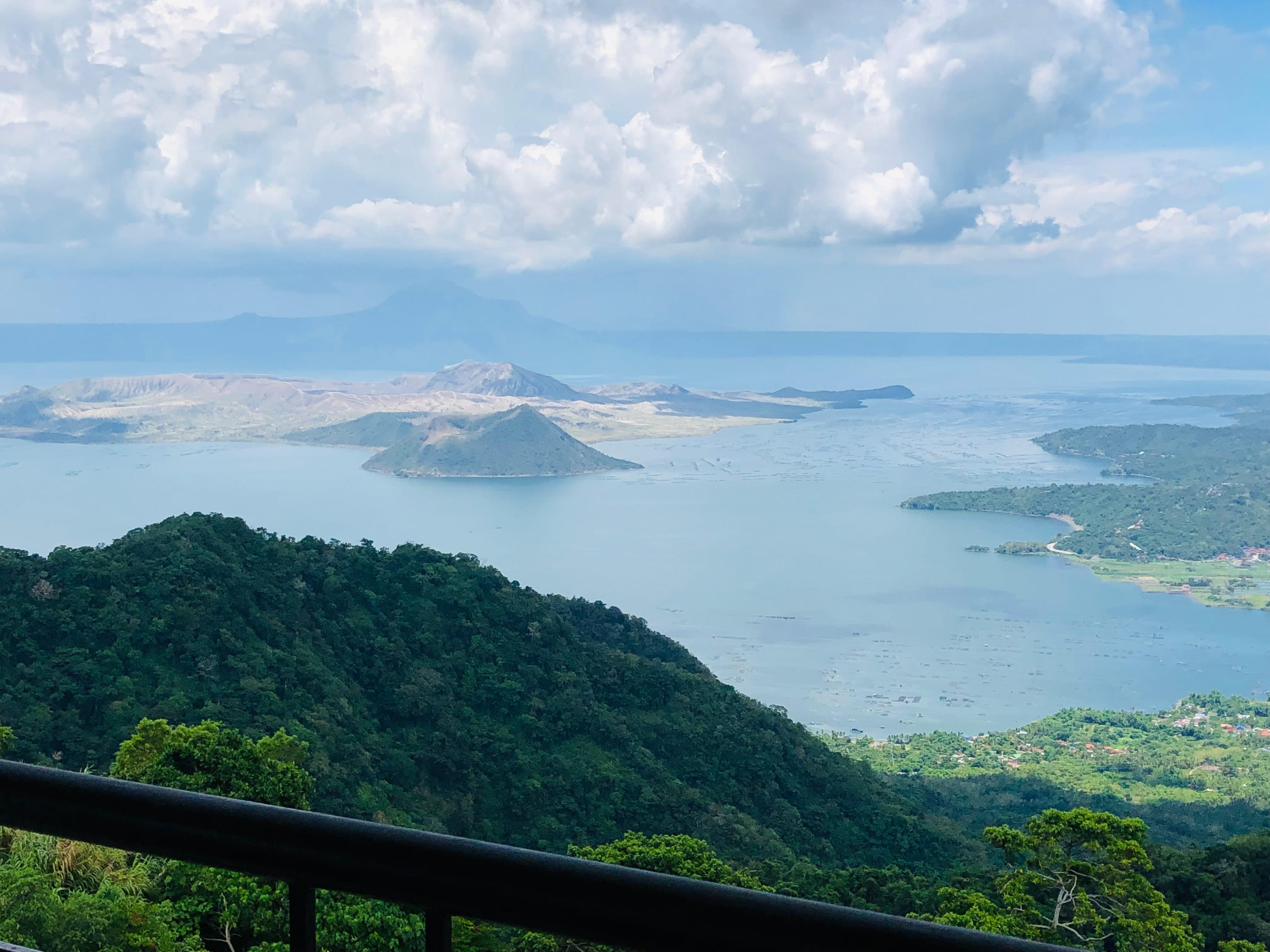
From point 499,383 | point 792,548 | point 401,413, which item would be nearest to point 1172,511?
point 792,548

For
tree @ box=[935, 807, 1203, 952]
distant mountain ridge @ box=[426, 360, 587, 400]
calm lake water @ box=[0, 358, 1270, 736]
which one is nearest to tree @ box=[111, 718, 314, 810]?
tree @ box=[935, 807, 1203, 952]

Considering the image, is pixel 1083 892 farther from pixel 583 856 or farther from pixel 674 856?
pixel 583 856

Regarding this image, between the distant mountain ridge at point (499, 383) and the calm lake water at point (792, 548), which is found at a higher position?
the distant mountain ridge at point (499, 383)

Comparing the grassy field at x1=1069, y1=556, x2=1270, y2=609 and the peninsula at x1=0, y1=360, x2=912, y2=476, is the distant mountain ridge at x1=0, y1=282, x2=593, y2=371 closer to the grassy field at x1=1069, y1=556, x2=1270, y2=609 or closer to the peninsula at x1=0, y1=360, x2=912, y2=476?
the peninsula at x1=0, y1=360, x2=912, y2=476

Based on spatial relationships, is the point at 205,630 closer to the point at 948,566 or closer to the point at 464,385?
the point at 948,566

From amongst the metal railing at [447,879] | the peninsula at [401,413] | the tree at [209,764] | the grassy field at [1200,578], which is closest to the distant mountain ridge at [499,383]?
the peninsula at [401,413]

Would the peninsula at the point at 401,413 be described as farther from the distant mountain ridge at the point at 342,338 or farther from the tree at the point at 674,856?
the tree at the point at 674,856

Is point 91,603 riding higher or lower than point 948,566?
higher

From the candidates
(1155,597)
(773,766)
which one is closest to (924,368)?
(1155,597)
